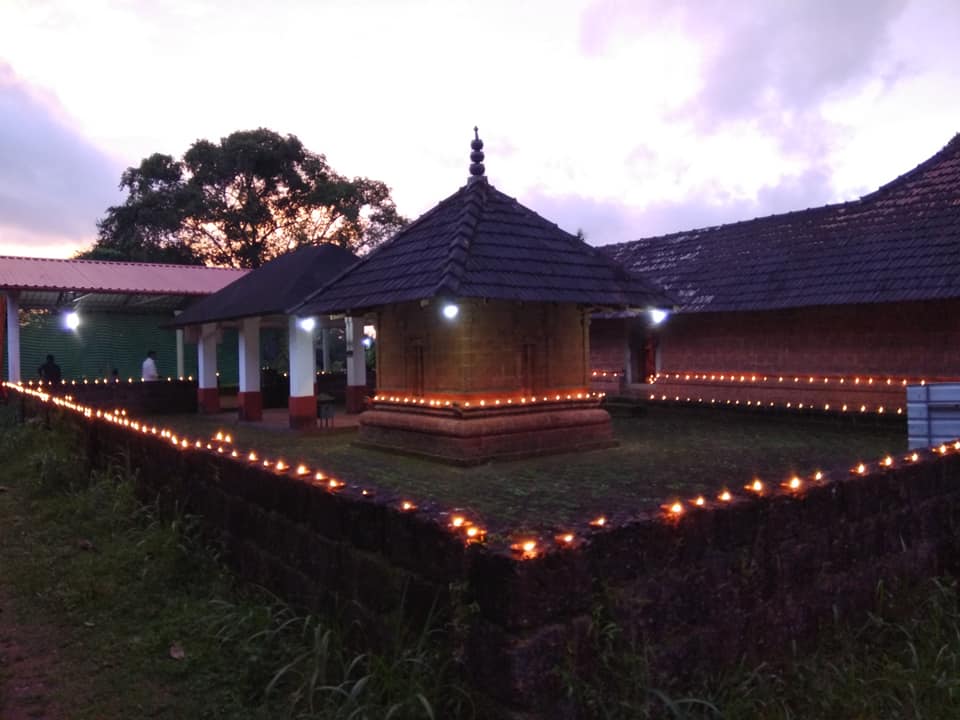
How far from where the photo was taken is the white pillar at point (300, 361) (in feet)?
51.1

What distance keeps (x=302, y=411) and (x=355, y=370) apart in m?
3.12

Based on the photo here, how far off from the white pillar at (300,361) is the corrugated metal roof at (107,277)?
7293 millimetres

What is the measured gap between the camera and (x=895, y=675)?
4.33 metres

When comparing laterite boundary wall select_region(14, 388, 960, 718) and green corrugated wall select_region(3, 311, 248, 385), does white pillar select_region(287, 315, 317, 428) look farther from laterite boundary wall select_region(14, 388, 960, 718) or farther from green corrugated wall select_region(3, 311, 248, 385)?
laterite boundary wall select_region(14, 388, 960, 718)

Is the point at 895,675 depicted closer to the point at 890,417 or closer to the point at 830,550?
the point at 830,550

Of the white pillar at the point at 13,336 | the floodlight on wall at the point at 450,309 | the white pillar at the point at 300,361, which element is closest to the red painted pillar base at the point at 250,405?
the white pillar at the point at 300,361

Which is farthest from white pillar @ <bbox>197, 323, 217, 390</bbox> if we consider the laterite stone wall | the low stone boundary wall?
the laterite stone wall

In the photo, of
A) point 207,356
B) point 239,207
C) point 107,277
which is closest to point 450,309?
point 207,356

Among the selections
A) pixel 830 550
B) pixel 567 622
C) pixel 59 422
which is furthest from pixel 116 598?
pixel 59 422

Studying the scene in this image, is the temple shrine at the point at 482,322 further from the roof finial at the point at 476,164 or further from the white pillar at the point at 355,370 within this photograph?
the white pillar at the point at 355,370

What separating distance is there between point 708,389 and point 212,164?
24505 millimetres

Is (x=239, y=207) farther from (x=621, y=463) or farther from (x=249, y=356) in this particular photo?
(x=621, y=463)

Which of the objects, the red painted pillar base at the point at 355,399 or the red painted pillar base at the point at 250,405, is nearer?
the red painted pillar base at the point at 250,405

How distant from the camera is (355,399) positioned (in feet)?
61.3
